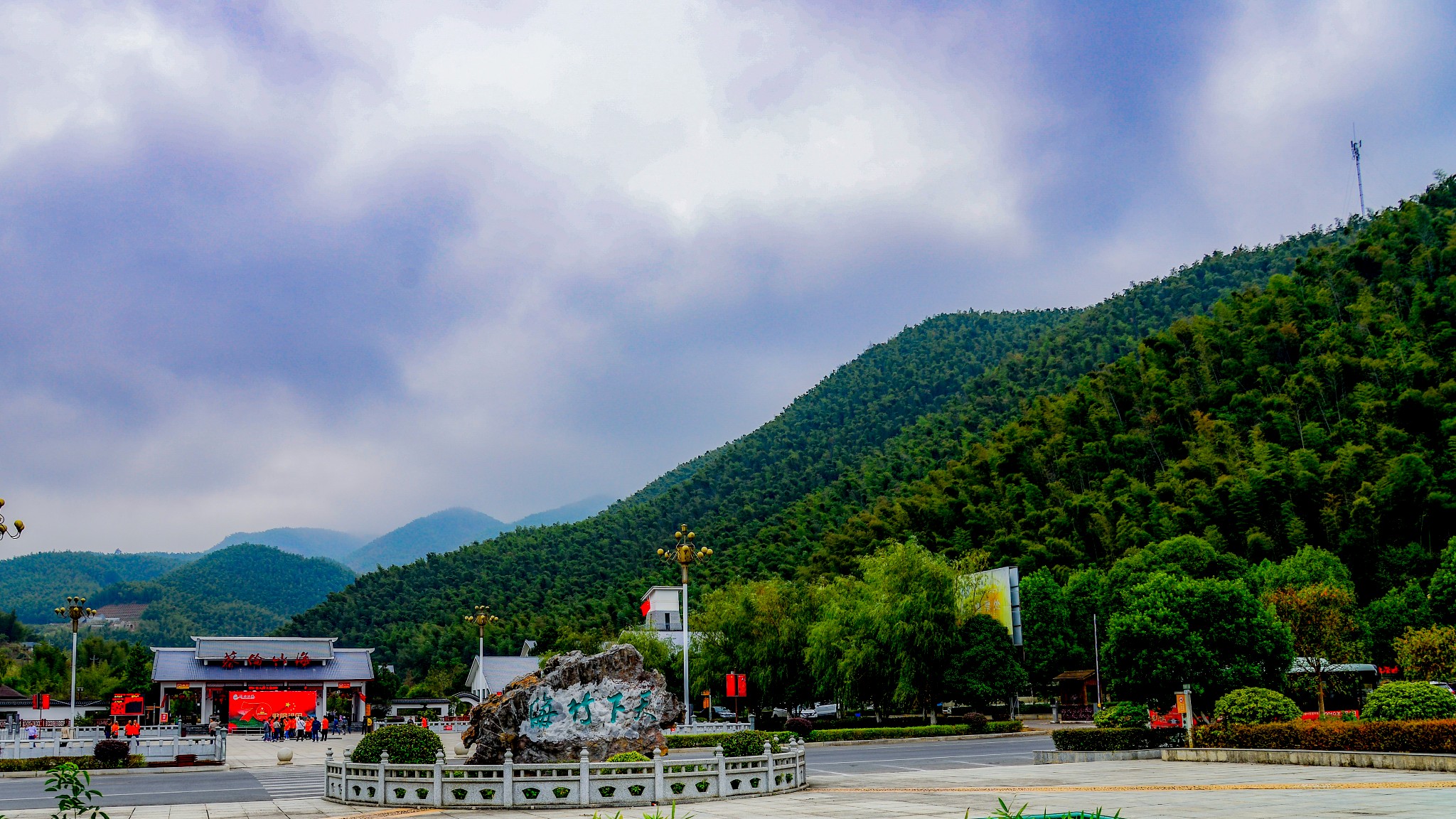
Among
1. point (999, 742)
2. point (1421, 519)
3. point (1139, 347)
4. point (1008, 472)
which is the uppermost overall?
point (1139, 347)

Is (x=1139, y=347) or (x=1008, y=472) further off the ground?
(x=1139, y=347)

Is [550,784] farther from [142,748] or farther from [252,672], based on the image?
[252,672]

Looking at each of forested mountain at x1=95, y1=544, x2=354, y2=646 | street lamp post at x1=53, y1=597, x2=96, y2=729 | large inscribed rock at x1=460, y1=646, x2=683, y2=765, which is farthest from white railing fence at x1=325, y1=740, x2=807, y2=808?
forested mountain at x1=95, y1=544, x2=354, y2=646

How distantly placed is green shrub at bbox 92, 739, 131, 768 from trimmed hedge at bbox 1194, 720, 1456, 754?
89.3 feet

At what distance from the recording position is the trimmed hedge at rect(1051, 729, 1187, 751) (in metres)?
25.3

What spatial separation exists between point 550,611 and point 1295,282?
6012cm

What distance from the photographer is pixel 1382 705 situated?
20797 mm

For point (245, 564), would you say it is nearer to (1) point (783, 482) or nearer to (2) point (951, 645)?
(1) point (783, 482)

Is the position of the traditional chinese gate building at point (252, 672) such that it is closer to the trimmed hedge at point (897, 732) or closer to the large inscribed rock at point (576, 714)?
the trimmed hedge at point (897, 732)

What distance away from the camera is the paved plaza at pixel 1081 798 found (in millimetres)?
13797

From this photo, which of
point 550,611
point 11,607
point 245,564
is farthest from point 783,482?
point 11,607

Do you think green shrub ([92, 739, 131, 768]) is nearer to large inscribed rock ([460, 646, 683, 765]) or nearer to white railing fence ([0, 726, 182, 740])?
white railing fence ([0, 726, 182, 740])

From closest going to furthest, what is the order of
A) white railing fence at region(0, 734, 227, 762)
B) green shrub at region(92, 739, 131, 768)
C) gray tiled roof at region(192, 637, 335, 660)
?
green shrub at region(92, 739, 131, 768) → white railing fence at region(0, 734, 227, 762) → gray tiled roof at region(192, 637, 335, 660)

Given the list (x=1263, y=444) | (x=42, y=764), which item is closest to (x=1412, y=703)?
(x=42, y=764)
